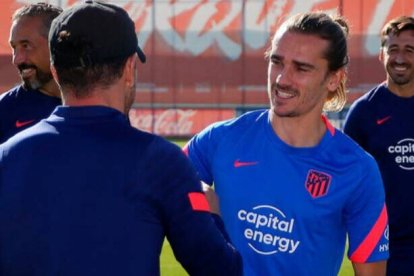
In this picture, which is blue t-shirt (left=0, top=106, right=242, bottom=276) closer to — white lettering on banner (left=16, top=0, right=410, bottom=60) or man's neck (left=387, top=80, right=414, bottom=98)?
man's neck (left=387, top=80, right=414, bottom=98)

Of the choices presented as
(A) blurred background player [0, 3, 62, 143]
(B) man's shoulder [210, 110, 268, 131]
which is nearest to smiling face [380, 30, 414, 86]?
(A) blurred background player [0, 3, 62, 143]

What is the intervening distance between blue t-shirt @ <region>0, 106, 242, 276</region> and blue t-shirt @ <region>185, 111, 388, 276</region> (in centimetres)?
116

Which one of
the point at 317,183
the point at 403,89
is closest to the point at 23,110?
the point at 317,183

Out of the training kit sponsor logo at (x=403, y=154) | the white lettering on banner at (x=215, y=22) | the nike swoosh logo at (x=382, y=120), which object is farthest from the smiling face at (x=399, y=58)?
the white lettering on banner at (x=215, y=22)

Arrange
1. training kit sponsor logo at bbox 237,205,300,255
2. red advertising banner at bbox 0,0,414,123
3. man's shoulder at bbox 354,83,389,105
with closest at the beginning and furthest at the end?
training kit sponsor logo at bbox 237,205,300,255 → man's shoulder at bbox 354,83,389,105 → red advertising banner at bbox 0,0,414,123

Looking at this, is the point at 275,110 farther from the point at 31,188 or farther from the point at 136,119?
the point at 136,119

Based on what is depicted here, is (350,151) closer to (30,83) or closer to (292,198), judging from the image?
(292,198)

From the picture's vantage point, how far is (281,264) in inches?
148

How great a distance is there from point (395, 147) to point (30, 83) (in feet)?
7.40

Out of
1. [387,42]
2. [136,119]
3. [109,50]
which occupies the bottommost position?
[136,119]

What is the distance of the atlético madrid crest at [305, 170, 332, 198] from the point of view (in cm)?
379

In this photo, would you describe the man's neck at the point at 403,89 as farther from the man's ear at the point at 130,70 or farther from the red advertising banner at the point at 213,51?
the red advertising banner at the point at 213,51

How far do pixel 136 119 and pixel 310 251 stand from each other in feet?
47.1

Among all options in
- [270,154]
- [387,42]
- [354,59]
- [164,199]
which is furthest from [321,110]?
[354,59]
